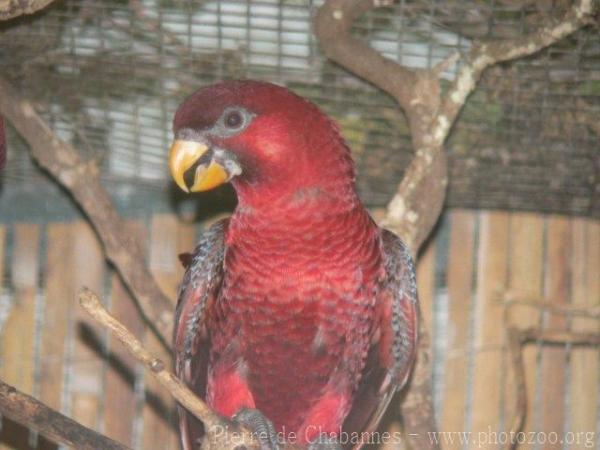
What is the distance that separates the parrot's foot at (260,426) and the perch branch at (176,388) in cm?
17

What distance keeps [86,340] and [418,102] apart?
169 centimetres

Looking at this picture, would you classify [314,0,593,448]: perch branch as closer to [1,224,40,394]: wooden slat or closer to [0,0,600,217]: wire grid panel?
[0,0,600,217]: wire grid panel

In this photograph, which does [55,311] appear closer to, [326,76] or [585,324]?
[326,76]

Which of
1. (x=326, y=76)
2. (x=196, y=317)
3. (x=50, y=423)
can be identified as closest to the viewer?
(x=50, y=423)

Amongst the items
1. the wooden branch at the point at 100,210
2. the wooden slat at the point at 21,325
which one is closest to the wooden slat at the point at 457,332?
the wooden branch at the point at 100,210

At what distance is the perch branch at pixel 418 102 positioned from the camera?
8.36 feet

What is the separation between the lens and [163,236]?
12.2 feet

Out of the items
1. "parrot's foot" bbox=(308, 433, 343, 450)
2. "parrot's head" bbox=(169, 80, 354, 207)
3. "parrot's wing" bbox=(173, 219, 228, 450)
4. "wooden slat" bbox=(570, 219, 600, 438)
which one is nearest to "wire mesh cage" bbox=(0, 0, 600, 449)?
"wooden slat" bbox=(570, 219, 600, 438)

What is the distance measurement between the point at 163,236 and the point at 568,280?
1.62 meters

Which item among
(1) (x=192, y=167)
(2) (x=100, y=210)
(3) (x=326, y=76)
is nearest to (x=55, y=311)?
(2) (x=100, y=210)

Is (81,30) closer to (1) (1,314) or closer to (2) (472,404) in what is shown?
(1) (1,314)

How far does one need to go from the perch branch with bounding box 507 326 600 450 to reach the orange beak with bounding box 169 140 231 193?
4.64 feet

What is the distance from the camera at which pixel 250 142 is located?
218 centimetres

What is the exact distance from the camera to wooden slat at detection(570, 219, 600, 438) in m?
3.53
